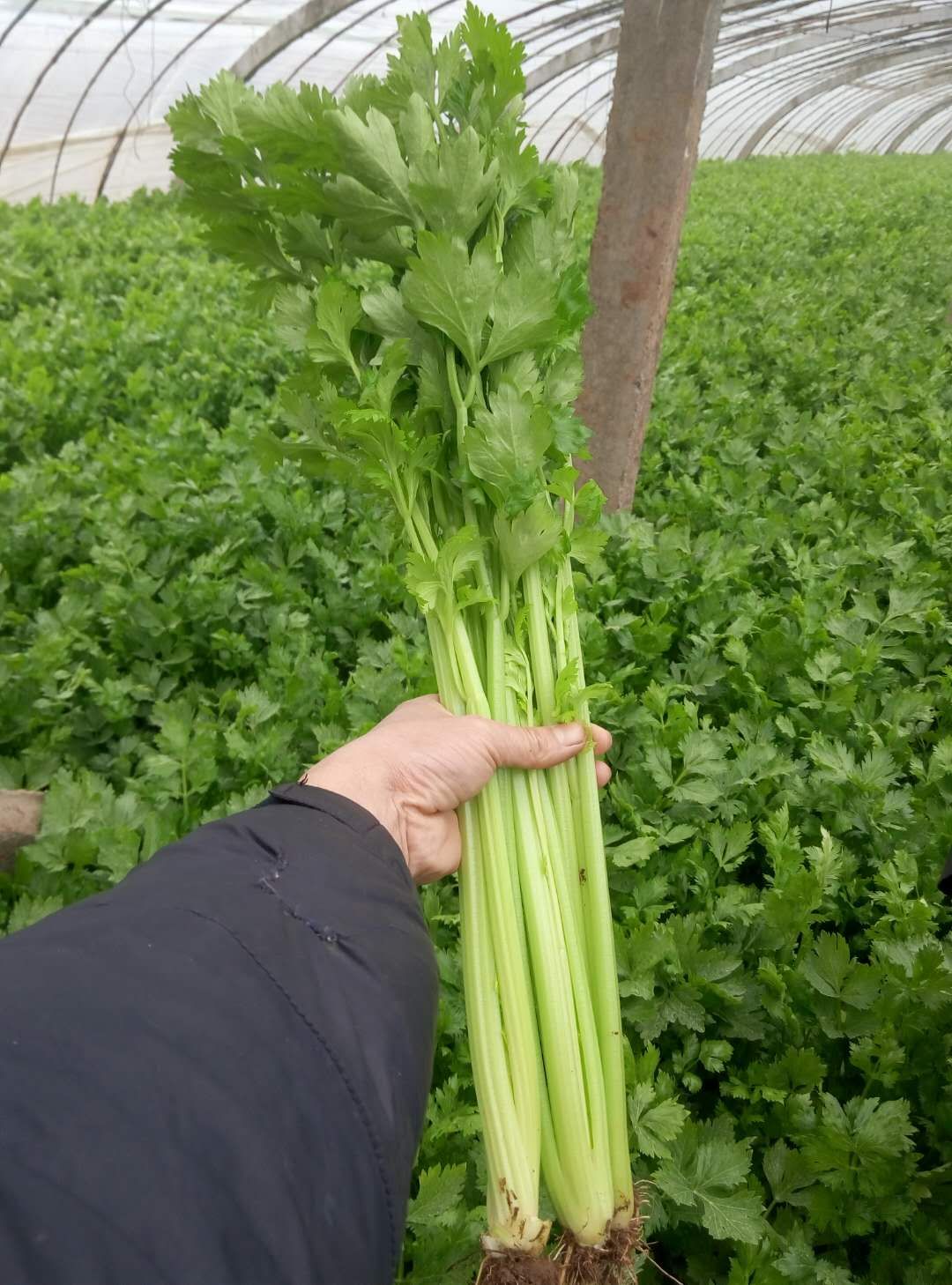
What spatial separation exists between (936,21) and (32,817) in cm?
2139

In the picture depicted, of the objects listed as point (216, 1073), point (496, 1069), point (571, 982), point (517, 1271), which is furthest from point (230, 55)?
point (517, 1271)

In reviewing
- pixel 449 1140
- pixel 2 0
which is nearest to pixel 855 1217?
pixel 449 1140

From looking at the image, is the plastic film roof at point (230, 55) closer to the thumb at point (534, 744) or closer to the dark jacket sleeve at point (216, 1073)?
the thumb at point (534, 744)

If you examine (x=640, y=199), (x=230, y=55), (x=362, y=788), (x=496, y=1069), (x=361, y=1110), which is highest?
(x=230, y=55)

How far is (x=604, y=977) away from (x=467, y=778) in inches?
19.0

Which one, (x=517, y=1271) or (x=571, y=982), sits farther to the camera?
(x=571, y=982)

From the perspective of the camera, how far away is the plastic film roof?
11.2 m

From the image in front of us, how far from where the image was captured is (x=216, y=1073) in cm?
98

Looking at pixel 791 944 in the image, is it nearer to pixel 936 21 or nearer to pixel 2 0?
pixel 2 0

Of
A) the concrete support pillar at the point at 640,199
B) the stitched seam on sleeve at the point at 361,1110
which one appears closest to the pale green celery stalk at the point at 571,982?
the stitched seam on sleeve at the point at 361,1110

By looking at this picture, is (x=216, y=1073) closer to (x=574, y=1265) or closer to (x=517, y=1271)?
(x=517, y=1271)

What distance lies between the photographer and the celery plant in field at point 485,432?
5.21 ft

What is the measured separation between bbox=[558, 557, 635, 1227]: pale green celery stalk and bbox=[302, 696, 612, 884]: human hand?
112 mm

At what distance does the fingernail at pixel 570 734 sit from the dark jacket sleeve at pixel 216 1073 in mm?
544
